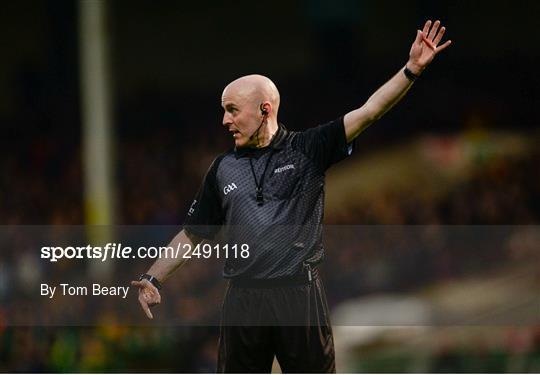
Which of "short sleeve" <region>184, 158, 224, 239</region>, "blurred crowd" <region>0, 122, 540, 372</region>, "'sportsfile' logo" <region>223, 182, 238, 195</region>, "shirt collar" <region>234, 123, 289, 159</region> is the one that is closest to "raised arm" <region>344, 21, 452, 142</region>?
"shirt collar" <region>234, 123, 289, 159</region>

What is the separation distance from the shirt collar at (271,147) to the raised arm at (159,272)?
1.57ft

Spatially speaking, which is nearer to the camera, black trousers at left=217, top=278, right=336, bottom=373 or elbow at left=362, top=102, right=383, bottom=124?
elbow at left=362, top=102, right=383, bottom=124

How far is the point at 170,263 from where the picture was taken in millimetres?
5809

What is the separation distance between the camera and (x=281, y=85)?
13.1 meters

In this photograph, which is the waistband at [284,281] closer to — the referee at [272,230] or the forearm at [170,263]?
the referee at [272,230]

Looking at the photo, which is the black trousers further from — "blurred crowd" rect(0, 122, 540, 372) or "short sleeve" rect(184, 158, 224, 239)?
"blurred crowd" rect(0, 122, 540, 372)

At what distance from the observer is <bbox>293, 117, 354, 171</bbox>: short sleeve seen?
5477 millimetres

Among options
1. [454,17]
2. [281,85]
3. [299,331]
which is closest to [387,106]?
[299,331]

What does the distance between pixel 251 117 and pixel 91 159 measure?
7.58 metres

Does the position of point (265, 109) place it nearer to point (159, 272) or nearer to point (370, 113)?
point (370, 113)

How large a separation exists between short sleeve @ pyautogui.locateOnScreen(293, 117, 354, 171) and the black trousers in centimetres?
56

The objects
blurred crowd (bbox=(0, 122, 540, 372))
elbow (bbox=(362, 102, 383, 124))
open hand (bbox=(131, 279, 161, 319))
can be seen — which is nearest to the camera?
elbow (bbox=(362, 102, 383, 124))

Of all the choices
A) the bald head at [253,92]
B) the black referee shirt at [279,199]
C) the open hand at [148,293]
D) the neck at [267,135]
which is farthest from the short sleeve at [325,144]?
the open hand at [148,293]

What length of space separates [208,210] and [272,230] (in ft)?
1.18
